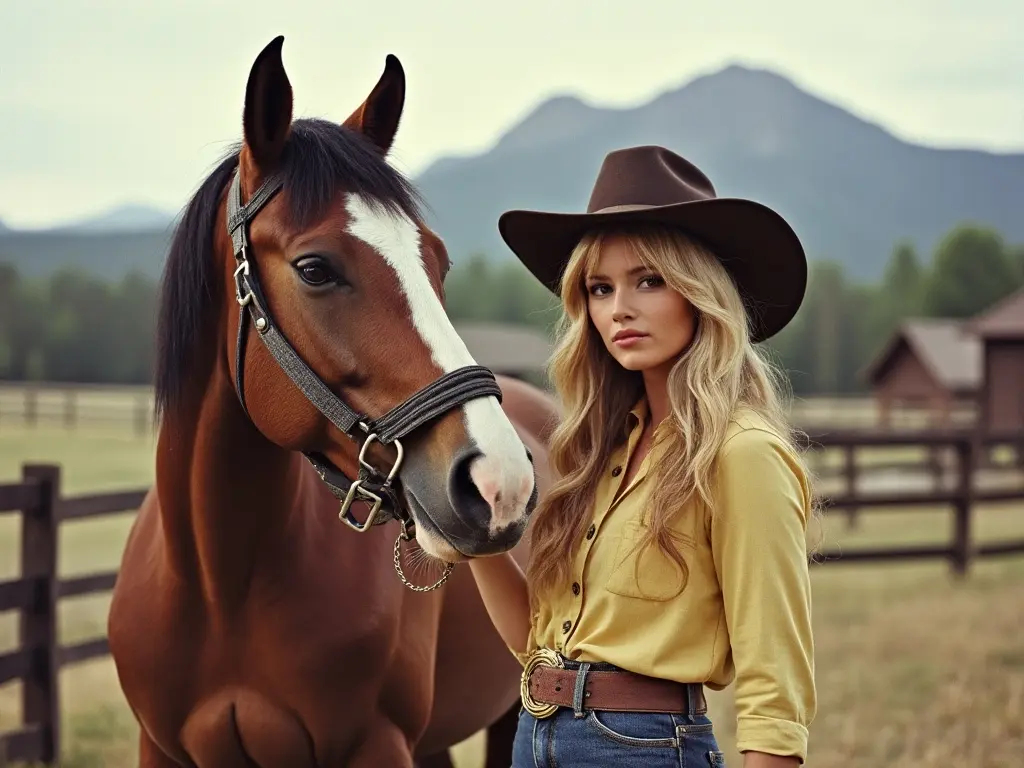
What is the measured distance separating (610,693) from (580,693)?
53 mm

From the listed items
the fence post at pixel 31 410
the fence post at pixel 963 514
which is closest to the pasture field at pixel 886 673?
the fence post at pixel 963 514

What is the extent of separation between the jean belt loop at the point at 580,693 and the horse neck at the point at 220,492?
2.69ft

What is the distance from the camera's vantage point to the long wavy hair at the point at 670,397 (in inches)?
71.8

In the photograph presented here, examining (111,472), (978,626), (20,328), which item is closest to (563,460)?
(978,626)

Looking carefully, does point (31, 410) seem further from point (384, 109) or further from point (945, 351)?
point (384, 109)

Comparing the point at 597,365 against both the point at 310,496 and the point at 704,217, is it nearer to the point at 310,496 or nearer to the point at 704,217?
the point at 704,217

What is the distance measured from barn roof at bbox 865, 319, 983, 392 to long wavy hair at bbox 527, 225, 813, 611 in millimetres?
35740

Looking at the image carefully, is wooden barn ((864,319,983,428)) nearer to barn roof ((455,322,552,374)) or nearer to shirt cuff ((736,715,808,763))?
barn roof ((455,322,552,374))

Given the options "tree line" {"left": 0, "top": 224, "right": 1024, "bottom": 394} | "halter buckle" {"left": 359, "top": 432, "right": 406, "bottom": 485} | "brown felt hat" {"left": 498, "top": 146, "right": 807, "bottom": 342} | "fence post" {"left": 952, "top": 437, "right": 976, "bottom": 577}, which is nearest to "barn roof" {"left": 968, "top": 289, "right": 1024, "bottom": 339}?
"tree line" {"left": 0, "top": 224, "right": 1024, "bottom": 394}

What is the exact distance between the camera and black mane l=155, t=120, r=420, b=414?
204cm

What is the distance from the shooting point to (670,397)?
1.90 metres

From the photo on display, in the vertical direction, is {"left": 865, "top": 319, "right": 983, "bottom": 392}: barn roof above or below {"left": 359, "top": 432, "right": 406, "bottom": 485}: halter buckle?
above

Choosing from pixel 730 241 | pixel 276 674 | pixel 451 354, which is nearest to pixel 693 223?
pixel 730 241

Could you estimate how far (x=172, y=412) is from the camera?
7.60ft
